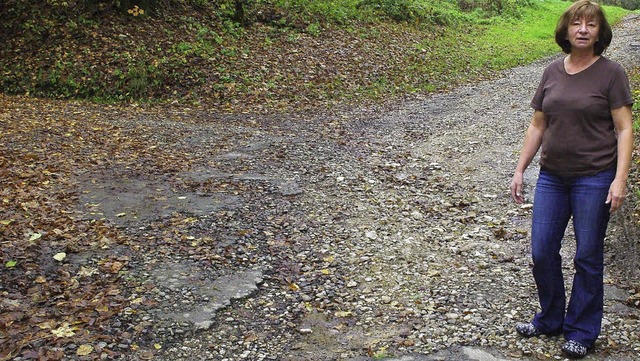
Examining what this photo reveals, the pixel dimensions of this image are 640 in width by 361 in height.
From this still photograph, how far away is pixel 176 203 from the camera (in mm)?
7242

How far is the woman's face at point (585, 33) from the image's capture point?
11.9 feet

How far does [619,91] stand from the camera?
3.54 m

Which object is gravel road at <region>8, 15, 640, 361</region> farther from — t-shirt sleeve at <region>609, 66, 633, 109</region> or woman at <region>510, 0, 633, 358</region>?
t-shirt sleeve at <region>609, 66, 633, 109</region>

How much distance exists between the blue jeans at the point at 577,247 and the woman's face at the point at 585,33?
81cm

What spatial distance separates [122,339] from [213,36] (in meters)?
12.9

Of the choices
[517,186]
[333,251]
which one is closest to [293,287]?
[333,251]

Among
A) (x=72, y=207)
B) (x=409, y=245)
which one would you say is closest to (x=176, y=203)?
(x=72, y=207)

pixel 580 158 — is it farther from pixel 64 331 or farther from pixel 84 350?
pixel 64 331

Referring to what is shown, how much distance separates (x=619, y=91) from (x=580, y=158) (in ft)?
1.54

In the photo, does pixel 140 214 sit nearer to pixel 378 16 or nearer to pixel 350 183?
pixel 350 183

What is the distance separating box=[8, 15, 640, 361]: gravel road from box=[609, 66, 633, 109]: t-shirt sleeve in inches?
67.5

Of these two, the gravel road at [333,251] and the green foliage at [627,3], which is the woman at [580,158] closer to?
the gravel road at [333,251]

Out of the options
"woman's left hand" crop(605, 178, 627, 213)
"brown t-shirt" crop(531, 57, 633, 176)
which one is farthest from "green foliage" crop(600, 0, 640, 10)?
"woman's left hand" crop(605, 178, 627, 213)

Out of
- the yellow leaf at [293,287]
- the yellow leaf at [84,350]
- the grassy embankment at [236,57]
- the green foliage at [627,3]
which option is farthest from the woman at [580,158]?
the green foliage at [627,3]
